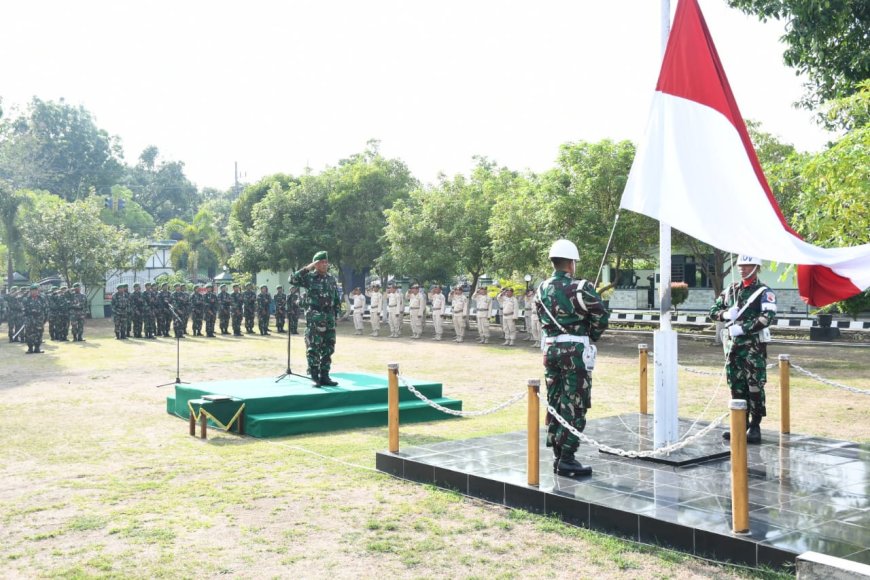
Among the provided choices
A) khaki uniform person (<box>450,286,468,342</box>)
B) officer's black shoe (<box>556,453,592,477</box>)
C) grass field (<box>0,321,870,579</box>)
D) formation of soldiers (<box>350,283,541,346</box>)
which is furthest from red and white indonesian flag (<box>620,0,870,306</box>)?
khaki uniform person (<box>450,286,468,342</box>)

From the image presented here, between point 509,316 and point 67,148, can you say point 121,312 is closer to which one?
point 509,316

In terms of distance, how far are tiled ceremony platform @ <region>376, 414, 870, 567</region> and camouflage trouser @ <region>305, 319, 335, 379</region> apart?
3155 millimetres

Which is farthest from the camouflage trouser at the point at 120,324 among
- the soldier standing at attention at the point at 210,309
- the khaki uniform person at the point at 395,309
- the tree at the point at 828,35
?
the tree at the point at 828,35

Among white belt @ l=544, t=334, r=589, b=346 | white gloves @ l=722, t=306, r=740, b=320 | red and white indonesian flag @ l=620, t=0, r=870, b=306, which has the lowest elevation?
white belt @ l=544, t=334, r=589, b=346

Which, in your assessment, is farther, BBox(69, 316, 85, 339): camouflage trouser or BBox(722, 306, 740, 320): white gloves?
BBox(69, 316, 85, 339): camouflage trouser

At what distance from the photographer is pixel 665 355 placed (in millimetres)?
7500

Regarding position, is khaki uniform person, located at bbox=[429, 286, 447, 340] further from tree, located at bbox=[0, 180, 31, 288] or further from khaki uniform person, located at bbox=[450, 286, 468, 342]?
tree, located at bbox=[0, 180, 31, 288]

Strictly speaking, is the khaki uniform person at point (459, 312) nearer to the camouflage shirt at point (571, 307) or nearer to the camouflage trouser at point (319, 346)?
the camouflage trouser at point (319, 346)

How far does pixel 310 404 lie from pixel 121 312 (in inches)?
697

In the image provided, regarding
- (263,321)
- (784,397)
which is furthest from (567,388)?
(263,321)

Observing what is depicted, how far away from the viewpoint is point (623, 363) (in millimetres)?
18156

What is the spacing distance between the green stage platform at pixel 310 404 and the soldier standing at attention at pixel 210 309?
16311mm

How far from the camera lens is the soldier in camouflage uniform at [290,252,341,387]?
11.3m

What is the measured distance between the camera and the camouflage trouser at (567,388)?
6.94 metres
